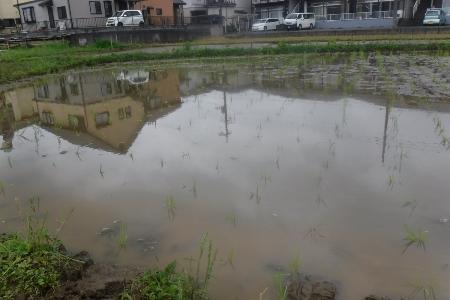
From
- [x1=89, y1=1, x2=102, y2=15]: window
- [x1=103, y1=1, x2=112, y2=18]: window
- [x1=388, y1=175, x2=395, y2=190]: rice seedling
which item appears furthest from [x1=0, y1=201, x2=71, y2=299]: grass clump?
[x1=103, y1=1, x2=112, y2=18]: window

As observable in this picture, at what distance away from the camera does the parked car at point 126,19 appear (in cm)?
2948

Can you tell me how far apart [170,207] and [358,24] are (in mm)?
31588

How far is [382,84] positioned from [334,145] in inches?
207

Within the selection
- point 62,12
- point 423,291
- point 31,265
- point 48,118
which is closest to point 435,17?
point 48,118

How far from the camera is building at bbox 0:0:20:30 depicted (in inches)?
1704

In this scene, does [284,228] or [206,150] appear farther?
[206,150]

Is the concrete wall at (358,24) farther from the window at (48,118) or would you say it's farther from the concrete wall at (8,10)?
the concrete wall at (8,10)

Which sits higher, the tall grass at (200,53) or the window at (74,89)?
the tall grass at (200,53)

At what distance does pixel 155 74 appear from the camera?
1445cm

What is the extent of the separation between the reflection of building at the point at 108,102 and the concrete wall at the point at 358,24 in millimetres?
21724

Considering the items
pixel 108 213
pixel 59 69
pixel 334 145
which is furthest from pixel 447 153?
pixel 59 69

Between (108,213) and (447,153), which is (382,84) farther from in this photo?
(108,213)

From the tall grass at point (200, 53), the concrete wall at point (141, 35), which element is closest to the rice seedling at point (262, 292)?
the tall grass at point (200, 53)

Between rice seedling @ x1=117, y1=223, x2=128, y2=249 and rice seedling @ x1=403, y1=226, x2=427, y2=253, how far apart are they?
234cm
